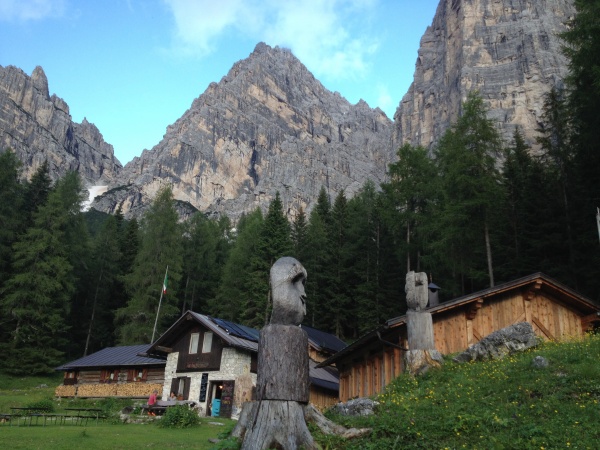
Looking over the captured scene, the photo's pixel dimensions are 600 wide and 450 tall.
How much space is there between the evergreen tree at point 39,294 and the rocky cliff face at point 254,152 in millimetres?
92558

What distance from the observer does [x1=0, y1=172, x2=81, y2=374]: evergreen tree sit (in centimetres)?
3491

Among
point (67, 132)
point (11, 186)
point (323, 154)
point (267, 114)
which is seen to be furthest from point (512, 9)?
point (67, 132)

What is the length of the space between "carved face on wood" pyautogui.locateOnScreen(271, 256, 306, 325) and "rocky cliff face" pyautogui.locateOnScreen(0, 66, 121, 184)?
163671 millimetres

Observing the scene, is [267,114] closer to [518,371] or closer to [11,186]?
[11,186]

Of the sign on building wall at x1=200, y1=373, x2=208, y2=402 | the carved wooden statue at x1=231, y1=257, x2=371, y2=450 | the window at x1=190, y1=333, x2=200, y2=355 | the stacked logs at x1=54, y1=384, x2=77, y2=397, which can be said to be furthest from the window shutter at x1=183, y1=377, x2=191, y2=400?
the carved wooden statue at x1=231, y1=257, x2=371, y2=450

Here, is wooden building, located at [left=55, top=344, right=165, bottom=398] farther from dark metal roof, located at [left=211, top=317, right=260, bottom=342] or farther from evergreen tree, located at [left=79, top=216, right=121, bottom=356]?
evergreen tree, located at [left=79, top=216, right=121, bottom=356]

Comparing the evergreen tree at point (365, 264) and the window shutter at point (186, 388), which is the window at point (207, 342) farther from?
the evergreen tree at point (365, 264)

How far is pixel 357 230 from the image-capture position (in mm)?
44656

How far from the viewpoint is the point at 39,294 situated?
36.4 metres

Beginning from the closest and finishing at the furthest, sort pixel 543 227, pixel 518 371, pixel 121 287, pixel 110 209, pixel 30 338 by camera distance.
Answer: pixel 518 371 < pixel 543 227 < pixel 30 338 < pixel 121 287 < pixel 110 209

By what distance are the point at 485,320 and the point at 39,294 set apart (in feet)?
107

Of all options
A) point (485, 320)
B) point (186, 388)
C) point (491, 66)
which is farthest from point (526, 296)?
point (491, 66)

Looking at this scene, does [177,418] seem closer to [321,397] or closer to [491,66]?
[321,397]

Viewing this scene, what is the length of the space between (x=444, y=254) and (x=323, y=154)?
5365 inches
